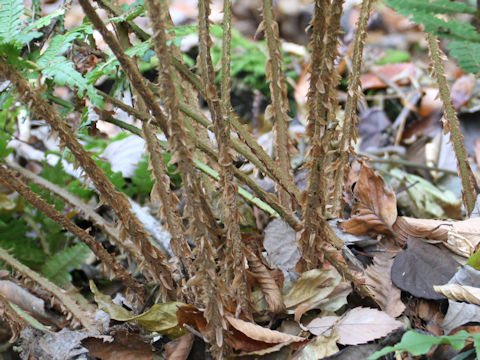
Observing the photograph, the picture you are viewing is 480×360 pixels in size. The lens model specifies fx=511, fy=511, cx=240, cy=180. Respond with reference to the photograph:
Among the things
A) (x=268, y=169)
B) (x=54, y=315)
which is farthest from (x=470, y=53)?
(x=54, y=315)

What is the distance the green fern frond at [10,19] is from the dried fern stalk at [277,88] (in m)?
0.43

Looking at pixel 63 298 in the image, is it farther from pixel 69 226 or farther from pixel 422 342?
pixel 422 342

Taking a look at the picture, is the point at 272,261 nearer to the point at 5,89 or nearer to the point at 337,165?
the point at 337,165

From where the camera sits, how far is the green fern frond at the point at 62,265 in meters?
1.45

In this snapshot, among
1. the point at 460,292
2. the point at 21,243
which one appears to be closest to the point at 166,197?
the point at 460,292

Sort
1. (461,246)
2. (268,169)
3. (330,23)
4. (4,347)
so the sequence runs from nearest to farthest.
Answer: (330,23) < (268,169) < (461,246) < (4,347)

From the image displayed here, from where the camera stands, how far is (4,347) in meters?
1.27

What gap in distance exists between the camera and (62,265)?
4.77 feet

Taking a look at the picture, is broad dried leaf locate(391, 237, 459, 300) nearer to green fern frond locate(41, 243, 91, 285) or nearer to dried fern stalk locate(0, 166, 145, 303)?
dried fern stalk locate(0, 166, 145, 303)

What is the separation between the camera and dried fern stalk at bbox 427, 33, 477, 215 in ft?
3.84

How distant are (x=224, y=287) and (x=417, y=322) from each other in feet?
1.35

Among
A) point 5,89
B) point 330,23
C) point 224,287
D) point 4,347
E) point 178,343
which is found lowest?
point 4,347

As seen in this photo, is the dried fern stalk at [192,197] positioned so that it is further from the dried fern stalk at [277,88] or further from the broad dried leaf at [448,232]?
the broad dried leaf at [448,232]

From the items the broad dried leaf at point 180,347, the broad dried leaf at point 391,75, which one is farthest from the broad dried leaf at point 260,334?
the broad dried leaf at point 391,75
